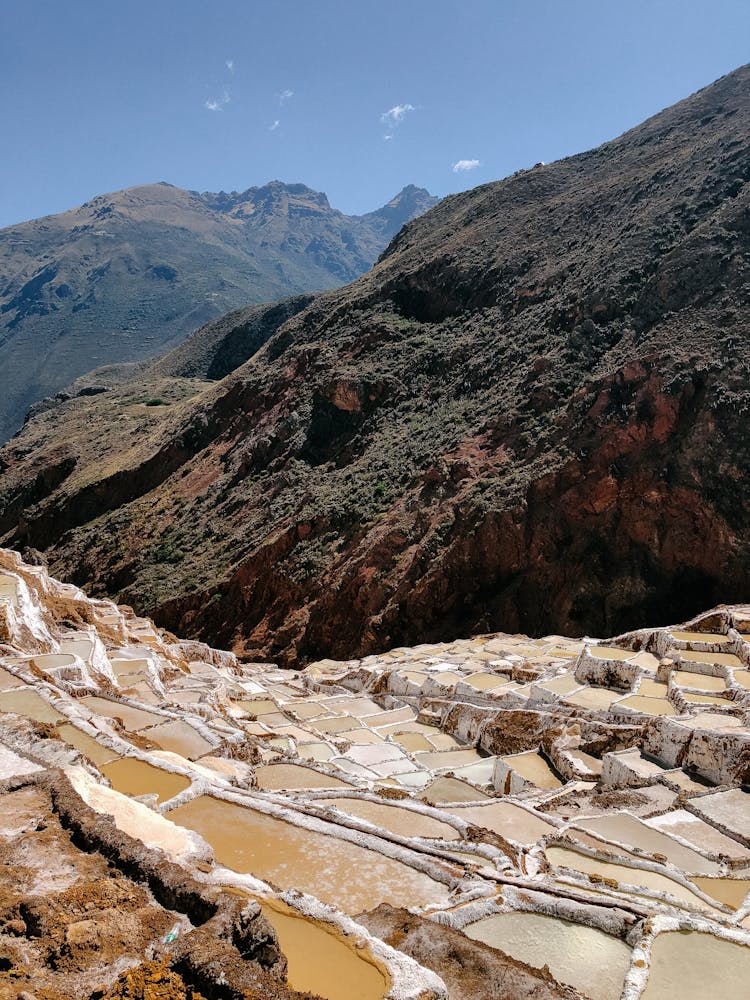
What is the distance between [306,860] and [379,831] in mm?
807

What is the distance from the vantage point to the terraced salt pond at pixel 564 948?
4.72m

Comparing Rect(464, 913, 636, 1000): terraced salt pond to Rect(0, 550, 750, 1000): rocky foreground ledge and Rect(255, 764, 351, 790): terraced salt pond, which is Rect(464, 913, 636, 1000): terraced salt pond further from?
Rect(255, 764, 351, 790): terraced salt pond

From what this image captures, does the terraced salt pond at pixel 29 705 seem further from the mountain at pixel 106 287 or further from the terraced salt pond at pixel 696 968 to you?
the mountain at pixel 106 287

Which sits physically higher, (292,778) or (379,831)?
(379,831)

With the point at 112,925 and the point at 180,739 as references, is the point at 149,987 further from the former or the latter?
the point at 180,739

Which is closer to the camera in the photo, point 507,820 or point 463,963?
point 463,963

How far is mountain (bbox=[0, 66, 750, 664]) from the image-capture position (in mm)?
26031

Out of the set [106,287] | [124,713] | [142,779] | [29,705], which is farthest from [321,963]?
[106,287]

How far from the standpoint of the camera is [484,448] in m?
31.7

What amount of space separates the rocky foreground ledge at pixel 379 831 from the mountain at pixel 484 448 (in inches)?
397

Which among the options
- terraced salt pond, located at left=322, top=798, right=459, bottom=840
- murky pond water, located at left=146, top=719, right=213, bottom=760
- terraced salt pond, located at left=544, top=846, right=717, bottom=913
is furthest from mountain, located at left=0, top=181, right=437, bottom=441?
terraced salt pond, located at left=544, top=846, right=717, bottom=913

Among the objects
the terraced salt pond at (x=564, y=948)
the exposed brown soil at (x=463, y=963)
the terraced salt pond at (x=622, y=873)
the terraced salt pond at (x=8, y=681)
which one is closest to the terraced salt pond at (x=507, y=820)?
the terraced salt pond at (x=622, y=873)

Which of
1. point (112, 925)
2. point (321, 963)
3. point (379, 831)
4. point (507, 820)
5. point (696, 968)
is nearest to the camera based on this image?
point (112, 925)

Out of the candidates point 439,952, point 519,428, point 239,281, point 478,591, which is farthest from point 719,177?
point 239,281
